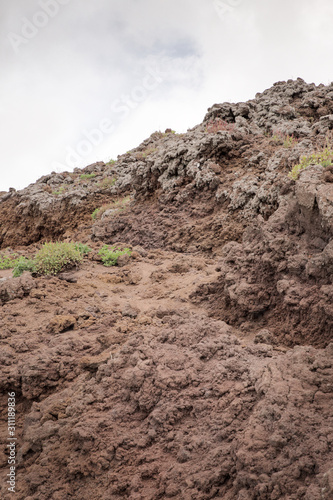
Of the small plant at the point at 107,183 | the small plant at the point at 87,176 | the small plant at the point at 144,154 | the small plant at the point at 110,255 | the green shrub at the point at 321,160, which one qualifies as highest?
the small plant at the point at 87,176

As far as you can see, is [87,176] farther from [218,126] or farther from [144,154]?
[218,126]

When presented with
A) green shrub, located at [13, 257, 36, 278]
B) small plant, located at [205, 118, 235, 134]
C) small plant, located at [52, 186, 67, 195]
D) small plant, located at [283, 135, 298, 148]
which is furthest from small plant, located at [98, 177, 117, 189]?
green shrub, located at [13, 257, 36, 278]

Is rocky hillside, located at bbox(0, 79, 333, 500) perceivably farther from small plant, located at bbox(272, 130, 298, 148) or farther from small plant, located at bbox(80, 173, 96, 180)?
small plant, located at bbox(80, 173, 96, 180)

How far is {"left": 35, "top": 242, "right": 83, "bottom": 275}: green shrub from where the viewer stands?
22.0 feet

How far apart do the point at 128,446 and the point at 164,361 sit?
0.77 metres

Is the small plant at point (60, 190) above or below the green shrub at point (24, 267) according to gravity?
above

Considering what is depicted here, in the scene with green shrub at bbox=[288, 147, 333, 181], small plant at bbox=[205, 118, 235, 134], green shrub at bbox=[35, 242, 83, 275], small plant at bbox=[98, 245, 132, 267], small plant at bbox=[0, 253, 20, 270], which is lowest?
green shrub at bbox=[288, 147, 333, 181]

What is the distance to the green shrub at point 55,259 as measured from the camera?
6.71 meters

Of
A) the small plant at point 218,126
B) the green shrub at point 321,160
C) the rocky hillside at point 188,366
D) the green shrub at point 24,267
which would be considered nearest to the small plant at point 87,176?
the small plant at point 218,126

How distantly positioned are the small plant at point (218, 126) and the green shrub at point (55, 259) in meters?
5.70

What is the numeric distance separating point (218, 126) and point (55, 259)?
6522 mm

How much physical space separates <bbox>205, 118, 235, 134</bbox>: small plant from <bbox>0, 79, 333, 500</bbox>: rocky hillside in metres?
2.86

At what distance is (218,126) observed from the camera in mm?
10383

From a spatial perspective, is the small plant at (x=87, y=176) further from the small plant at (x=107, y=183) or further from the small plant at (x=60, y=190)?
the small plant at (x=107, y=183)
